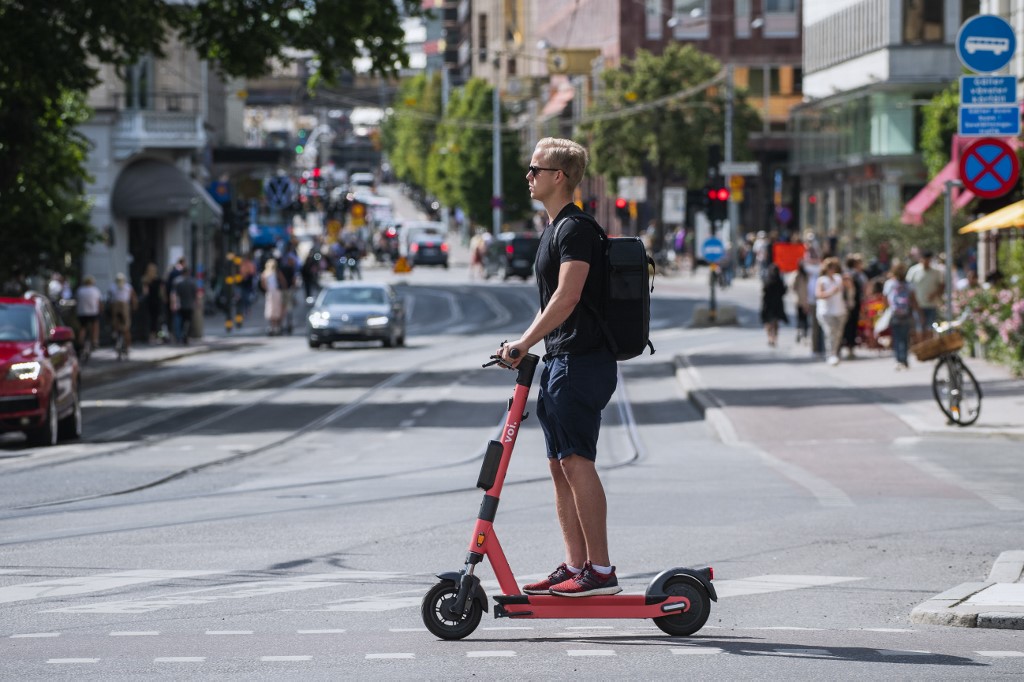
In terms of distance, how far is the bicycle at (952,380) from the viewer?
19719 mm

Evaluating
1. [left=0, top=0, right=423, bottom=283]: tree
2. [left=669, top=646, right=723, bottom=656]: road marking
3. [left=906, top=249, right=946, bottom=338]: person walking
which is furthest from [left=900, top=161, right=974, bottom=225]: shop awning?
[left=669, top=646, right=723, bottom=656]: road marking

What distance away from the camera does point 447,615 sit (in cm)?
746

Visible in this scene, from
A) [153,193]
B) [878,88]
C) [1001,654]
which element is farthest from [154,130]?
[1001,654]

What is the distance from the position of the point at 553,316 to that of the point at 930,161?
46.7 m

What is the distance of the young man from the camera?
7.41 m

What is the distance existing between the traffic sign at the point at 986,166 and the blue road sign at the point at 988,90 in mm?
410

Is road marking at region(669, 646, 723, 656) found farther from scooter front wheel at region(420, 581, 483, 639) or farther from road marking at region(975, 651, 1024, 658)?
road marking at region(975, 651, 1024, 658)

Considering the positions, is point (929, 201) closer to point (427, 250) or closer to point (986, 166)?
point (986, 166)

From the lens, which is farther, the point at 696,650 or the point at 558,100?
the point at 558,100

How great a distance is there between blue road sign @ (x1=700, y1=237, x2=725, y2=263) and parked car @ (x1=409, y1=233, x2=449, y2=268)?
49239mm

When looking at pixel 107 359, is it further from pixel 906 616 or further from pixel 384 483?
pixel 906 616

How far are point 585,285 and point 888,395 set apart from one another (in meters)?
18.3

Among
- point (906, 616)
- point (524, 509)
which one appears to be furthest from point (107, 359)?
point (906, 616)

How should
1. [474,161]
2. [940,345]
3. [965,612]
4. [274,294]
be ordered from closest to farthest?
1. [965,612]
2. [940,345]
3. [274,294]
4. [474,161]
